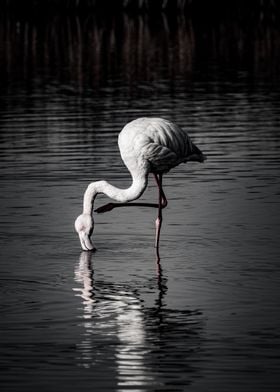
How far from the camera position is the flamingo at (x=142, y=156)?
1440 centimetres

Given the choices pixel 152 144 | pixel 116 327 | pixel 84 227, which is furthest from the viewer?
pixel 152 144

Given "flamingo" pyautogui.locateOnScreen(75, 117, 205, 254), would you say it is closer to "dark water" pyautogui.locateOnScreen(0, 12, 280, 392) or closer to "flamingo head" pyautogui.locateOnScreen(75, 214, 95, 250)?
"flamingo head" pyautogui.locateOnScreen(75, 214, 95, 250)

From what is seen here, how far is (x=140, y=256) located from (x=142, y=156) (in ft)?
4.14

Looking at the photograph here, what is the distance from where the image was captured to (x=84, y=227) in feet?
46.2

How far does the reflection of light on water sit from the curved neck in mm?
877

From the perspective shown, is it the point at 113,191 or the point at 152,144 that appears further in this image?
the point at 152,144

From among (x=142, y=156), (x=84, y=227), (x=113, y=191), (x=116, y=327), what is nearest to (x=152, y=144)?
(x=142, y=156)

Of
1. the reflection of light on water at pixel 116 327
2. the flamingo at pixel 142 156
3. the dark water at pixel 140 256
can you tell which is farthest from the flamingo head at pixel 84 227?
the reflection of light on water at pixel 116 327

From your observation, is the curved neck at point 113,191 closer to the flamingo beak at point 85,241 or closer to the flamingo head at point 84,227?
the flamingo head at point 84,227

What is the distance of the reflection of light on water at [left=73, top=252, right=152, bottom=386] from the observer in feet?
32.6

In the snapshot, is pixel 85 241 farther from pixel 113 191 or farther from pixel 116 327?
pixel 116 327

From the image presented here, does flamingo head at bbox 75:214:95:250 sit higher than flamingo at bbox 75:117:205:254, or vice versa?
flamingo at bbox 75:117:205:254

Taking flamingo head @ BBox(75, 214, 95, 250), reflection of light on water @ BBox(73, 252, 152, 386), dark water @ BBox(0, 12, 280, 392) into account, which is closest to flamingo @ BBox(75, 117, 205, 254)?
flamingo head @ BBox(75, 214, 95, 250)

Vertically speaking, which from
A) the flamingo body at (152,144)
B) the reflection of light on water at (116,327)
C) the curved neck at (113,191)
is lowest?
the reflection of light on water at (116,327)
